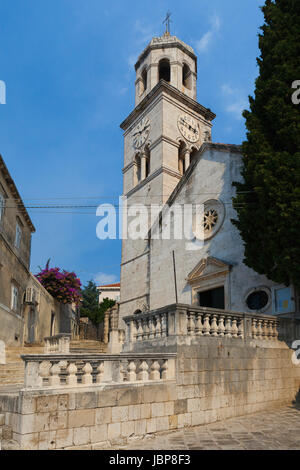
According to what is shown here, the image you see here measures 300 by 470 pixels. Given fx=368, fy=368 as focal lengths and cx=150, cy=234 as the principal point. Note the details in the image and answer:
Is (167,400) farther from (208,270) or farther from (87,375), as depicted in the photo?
(208,270)

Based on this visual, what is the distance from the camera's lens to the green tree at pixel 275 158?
9555 mm

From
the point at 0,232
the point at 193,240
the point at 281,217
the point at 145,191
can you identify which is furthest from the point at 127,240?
the point at 281,217

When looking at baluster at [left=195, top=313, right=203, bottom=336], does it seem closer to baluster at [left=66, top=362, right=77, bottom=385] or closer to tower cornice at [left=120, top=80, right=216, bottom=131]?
baluster at [left=66, top=362, right=77, bottom=385]

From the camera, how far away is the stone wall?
212 inches

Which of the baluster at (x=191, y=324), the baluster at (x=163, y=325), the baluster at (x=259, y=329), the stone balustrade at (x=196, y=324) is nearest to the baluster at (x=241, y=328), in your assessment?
the stone balustrade at (x=196, y=324)

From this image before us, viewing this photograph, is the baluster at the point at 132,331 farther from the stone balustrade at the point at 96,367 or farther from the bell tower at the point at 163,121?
the bell tower at the point at 163,121

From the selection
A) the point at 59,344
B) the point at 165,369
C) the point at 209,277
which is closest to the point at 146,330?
the point at 165,369

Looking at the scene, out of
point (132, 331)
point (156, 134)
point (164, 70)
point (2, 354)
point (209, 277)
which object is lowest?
point (2, 354)

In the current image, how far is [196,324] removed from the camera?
8.20 meters

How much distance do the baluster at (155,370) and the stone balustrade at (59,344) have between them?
21.4ft

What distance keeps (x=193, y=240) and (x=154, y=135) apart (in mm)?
8994

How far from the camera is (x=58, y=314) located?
2689 cm

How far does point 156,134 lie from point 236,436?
18.2 m
